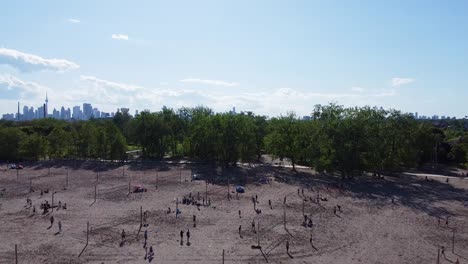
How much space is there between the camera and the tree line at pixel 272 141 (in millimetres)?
70625

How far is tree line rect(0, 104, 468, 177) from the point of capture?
7062cm

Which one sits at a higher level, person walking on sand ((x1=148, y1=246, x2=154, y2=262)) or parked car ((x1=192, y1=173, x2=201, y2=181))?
parked car ((x1=192, y1=173, x2=201, y2=181))

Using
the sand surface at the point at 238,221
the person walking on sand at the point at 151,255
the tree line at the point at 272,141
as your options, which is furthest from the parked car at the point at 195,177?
the person walking on sand at the point at 151,255

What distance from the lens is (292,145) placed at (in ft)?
266

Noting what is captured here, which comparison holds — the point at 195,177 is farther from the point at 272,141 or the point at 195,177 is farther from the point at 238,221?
the point at 238,221

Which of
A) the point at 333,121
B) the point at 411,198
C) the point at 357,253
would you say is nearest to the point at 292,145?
the point at 333,121

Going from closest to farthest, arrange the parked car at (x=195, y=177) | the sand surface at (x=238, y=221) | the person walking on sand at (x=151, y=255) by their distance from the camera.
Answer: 1. the person walking on sand at (x=151, y=255)
2. the sand surface at (x=238, y=221)
3. the parked car at (x=195, y=177)

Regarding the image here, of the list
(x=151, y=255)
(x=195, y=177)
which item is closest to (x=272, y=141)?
(x=195, y=177)

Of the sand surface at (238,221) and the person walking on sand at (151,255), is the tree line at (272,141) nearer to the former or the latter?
the sand surface at (238,221)

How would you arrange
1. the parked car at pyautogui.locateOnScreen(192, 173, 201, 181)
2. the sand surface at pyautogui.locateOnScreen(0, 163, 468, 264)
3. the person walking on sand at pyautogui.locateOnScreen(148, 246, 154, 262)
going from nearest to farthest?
the person walking on sand at pyautogui.locateOnScreen(148, 246, 154, 262) < the sand surface at pyautogui.locateOnScreen(0, 163, 468, 264) < the parked car at pyautogui.locateOnScreen(192, 173, 201, 181)

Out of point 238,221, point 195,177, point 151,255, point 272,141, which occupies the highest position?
point 272,141

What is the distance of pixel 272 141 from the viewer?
83.8 meters

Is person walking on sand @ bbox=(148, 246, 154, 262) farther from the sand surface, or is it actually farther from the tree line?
the tree line

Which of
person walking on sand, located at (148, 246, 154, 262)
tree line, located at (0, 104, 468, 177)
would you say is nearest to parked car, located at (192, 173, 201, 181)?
tree line, located at (0, 104, 468, 177)
